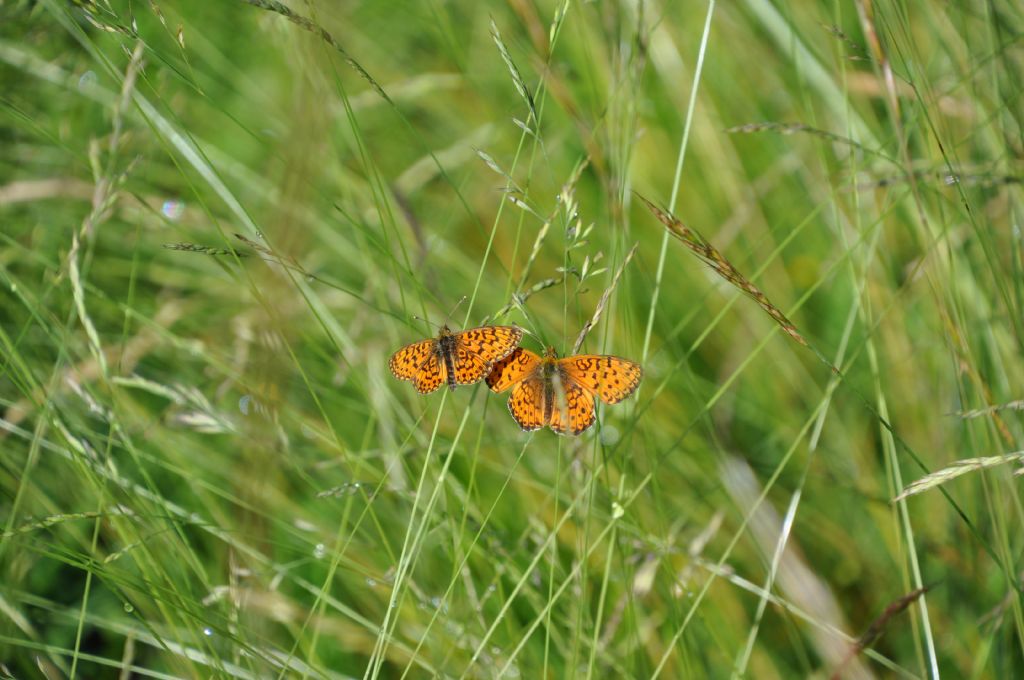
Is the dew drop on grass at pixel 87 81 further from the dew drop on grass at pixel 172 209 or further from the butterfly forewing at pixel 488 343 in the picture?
the butterfly forewing at pixel 488 343

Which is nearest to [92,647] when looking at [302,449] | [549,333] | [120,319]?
[302,449]

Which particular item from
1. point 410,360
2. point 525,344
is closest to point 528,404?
point 410,360

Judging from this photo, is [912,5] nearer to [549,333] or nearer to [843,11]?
[843,11]

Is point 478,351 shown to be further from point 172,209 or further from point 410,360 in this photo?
point 172,209

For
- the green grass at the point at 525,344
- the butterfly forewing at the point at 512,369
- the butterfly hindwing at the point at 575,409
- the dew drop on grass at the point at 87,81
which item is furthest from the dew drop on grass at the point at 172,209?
the butterfly hindwing at the point at 575,409

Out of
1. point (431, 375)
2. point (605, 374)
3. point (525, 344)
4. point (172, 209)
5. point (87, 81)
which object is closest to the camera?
point (605, 374)
